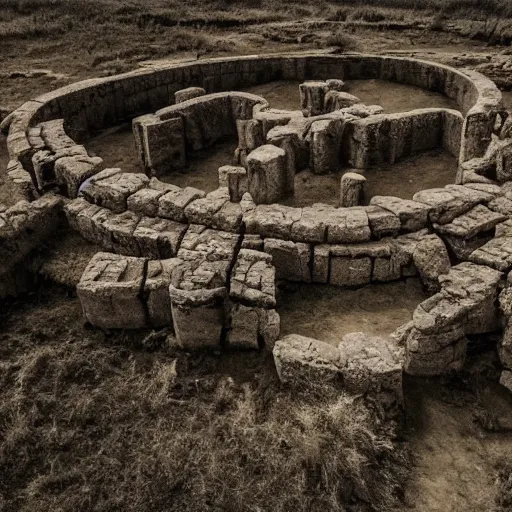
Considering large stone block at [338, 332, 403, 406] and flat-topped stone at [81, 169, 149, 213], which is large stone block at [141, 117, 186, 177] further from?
large stone block at [338, 332, 403, 406]

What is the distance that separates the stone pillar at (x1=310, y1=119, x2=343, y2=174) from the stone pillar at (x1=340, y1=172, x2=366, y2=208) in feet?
5.62

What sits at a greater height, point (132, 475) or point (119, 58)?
point (119, 58)

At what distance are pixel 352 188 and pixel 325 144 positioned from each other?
6.39 feet

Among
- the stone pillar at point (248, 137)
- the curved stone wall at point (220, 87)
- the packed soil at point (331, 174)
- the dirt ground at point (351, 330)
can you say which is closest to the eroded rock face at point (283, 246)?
the curved stone wall at point (220, 87)

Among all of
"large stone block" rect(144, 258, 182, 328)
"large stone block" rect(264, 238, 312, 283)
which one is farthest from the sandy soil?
"large stone block" rect(144, 258, 182, 328)

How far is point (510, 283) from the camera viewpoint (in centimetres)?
617

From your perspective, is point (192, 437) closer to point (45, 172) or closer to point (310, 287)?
point (310, 287)

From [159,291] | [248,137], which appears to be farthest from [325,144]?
[159,291]

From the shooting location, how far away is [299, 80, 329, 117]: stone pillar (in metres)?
12.9

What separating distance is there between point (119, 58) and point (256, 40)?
5781 millimetres

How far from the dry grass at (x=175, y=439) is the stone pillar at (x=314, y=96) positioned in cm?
845

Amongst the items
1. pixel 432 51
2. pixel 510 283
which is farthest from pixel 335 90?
pixel 510 283

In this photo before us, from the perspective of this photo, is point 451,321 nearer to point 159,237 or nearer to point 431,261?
point 431,261

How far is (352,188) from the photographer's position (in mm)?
8820
